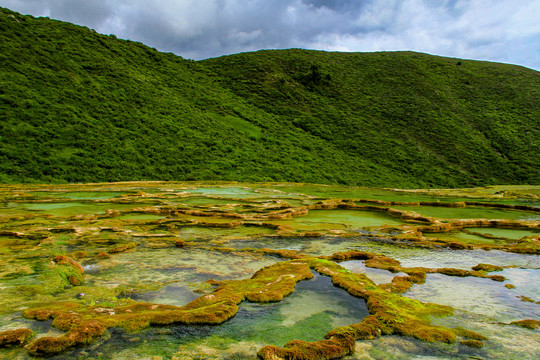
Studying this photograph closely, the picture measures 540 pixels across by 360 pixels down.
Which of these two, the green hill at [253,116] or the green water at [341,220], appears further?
the green hill at [253,116]

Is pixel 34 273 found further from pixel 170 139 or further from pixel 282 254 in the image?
pixel 170 139

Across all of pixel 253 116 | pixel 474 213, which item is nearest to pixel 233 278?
pixel 474 213

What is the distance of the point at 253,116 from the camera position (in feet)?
220

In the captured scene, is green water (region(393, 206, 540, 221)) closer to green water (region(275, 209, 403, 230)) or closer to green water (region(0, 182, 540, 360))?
green water (region(275, 209, 403, 230))

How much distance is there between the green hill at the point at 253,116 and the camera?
39.0m

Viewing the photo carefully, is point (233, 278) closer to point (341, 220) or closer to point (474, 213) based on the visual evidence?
point (341, 220)

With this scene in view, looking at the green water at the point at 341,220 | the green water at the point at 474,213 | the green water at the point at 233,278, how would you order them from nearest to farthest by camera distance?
the green water at the point at 233,278 → the green water at the point at 341,220 → the green water at the point at 474,213

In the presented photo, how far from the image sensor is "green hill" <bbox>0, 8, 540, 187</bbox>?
39000 millimetres

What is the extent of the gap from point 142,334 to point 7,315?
107 inches

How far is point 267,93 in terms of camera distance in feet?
262

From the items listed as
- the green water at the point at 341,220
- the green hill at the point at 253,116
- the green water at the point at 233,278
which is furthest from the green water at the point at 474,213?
the green hill at the point at 253,116

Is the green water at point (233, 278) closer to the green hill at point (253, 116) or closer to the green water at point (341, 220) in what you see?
the green water at point (341, 220)

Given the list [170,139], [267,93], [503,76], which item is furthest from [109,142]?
[503,76]

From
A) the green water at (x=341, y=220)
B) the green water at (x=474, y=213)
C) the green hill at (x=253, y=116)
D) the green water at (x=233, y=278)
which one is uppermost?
the green hill at (x=253, y=116)
